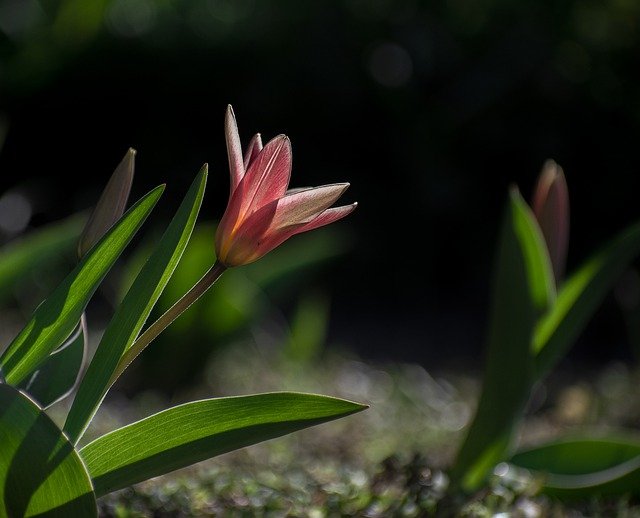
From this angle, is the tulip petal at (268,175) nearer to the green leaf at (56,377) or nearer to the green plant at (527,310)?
the green leaf at (56,377)

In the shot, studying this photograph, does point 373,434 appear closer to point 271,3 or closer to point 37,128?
point 271,3

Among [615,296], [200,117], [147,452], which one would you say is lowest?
[615,296]

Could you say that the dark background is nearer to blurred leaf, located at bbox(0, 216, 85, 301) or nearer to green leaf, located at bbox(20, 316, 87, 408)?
blurred leaf, located at bbox(0, 216, 85, 301)

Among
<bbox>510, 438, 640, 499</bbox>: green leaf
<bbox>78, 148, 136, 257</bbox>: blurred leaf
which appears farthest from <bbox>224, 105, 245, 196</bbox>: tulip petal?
<bbox>510, 438, 640, 499</bbox>: green leaf

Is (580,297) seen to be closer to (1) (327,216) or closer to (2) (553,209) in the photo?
(2) (553,209)

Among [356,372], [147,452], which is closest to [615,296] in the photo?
[356,372]

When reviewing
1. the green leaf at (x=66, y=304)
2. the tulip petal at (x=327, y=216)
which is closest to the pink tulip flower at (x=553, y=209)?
the tulip petal at (x=327, y=216)
